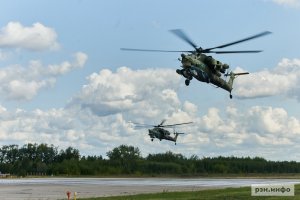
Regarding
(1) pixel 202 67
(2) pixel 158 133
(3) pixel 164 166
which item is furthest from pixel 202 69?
(3) pixel 164 166

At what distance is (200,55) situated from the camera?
46406 mm

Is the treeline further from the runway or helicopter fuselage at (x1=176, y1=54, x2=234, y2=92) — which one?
helicopter fuselage at (x1=176, y1=54, x2=234, y2=92)

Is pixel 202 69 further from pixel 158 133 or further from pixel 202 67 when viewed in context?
pixel 158 133

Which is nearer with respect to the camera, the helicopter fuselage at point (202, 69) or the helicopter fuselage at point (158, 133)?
the helicopter fuselage at point (202, 69)

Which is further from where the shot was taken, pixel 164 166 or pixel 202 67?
pixel 164 166

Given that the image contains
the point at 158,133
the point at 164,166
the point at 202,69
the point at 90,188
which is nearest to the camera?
the point at 202,69

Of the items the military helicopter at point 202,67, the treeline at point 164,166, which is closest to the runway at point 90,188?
the military helicopter at point 202,67

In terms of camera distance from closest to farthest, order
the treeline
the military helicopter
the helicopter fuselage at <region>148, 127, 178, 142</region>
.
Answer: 1. the military helicopter
2. the helicopter fuselage at <region>148, 127, 178, 142</region>
3. the treeline

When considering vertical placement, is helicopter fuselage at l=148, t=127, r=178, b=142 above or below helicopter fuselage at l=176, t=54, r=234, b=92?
below

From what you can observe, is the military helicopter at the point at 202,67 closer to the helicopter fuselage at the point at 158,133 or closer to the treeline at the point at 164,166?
the helicopter fuselage at the point at 158,133

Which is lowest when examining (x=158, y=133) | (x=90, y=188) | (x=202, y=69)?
(x=90, y=188)

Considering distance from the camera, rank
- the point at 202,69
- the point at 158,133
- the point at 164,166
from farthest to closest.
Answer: the point at 164,166 < the point at 158,133 < the point at 202,69

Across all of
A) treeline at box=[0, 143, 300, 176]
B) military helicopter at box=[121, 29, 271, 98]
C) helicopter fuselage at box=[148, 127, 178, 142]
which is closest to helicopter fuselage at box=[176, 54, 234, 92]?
military helicopter at box=[121, 29, 271, 98]

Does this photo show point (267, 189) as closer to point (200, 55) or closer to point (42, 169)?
point (200, 55)
